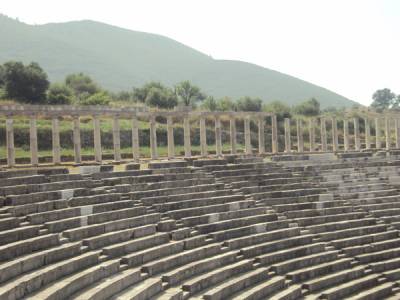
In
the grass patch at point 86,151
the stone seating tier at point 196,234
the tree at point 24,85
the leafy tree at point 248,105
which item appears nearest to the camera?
the stone seating tier at point 196,234

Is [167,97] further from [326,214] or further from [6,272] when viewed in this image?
[6,272]

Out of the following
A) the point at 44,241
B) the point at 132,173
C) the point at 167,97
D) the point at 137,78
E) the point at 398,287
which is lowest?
the point at 398,287

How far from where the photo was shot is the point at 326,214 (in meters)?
20.5

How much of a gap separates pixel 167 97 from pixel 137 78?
13216cm

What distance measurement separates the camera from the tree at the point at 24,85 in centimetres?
4350

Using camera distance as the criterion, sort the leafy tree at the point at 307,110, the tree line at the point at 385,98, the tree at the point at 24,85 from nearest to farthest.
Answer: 1. the tree at the point at 24,85
2. the leafy tree at the point at 307,110
3. the tree line at the point at 385,98

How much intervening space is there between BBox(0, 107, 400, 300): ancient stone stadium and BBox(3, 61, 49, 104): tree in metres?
21.7

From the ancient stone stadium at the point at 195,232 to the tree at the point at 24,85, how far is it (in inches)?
853

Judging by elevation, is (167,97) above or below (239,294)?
above

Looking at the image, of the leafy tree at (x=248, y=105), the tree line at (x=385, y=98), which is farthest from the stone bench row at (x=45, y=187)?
the tree line at (x=385, y=98)

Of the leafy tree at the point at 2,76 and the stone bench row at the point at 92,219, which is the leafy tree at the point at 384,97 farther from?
the stone bench row at the point at 92,219

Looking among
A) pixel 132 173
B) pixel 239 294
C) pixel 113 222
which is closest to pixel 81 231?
pixel 113 222

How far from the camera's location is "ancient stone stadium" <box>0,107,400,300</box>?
1171cm

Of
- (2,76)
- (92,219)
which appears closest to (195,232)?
(92,219)
